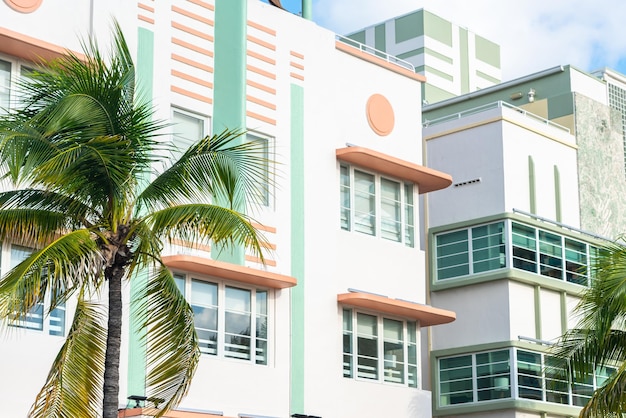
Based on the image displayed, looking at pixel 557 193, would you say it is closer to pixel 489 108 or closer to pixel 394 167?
pixel 489 108

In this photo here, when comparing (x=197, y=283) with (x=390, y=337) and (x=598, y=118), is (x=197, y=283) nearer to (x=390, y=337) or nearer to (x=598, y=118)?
(x=390, y=337)

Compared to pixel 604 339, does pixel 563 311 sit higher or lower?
higher

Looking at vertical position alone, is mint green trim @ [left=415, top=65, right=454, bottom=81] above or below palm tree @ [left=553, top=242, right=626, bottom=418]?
above

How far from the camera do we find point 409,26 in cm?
5431

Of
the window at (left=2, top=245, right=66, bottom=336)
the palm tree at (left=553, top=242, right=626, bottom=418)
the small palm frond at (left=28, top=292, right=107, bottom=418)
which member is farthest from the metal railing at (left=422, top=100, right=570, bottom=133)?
the small palm frond at (left=28, top=292, right=107, bottom=418)

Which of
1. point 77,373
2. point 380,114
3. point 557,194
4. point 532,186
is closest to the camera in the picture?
point 77,373

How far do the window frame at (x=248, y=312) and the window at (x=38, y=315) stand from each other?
107 inches

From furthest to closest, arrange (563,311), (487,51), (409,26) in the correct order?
1. (487,51)
2. (409,26)
3. (563,311)

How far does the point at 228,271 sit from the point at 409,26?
30631 mm

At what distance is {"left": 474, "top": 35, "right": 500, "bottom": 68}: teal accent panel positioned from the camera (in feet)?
189

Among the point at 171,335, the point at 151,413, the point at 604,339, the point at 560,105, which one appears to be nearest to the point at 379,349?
the point at 604,339

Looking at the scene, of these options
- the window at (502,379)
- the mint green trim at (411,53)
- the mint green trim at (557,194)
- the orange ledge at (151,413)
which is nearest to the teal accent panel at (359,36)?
the mint green trim at (411,53)

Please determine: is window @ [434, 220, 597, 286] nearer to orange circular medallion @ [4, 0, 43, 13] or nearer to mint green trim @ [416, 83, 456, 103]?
orange circular medallion @ [4, 0, 43, 13]

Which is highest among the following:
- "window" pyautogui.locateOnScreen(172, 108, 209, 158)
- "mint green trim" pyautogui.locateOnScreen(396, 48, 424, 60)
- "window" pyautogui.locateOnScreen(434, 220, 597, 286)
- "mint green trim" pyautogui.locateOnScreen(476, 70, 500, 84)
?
"mint green trim" pyautogui.locateOnScreen(476, 70, 500, 84)
